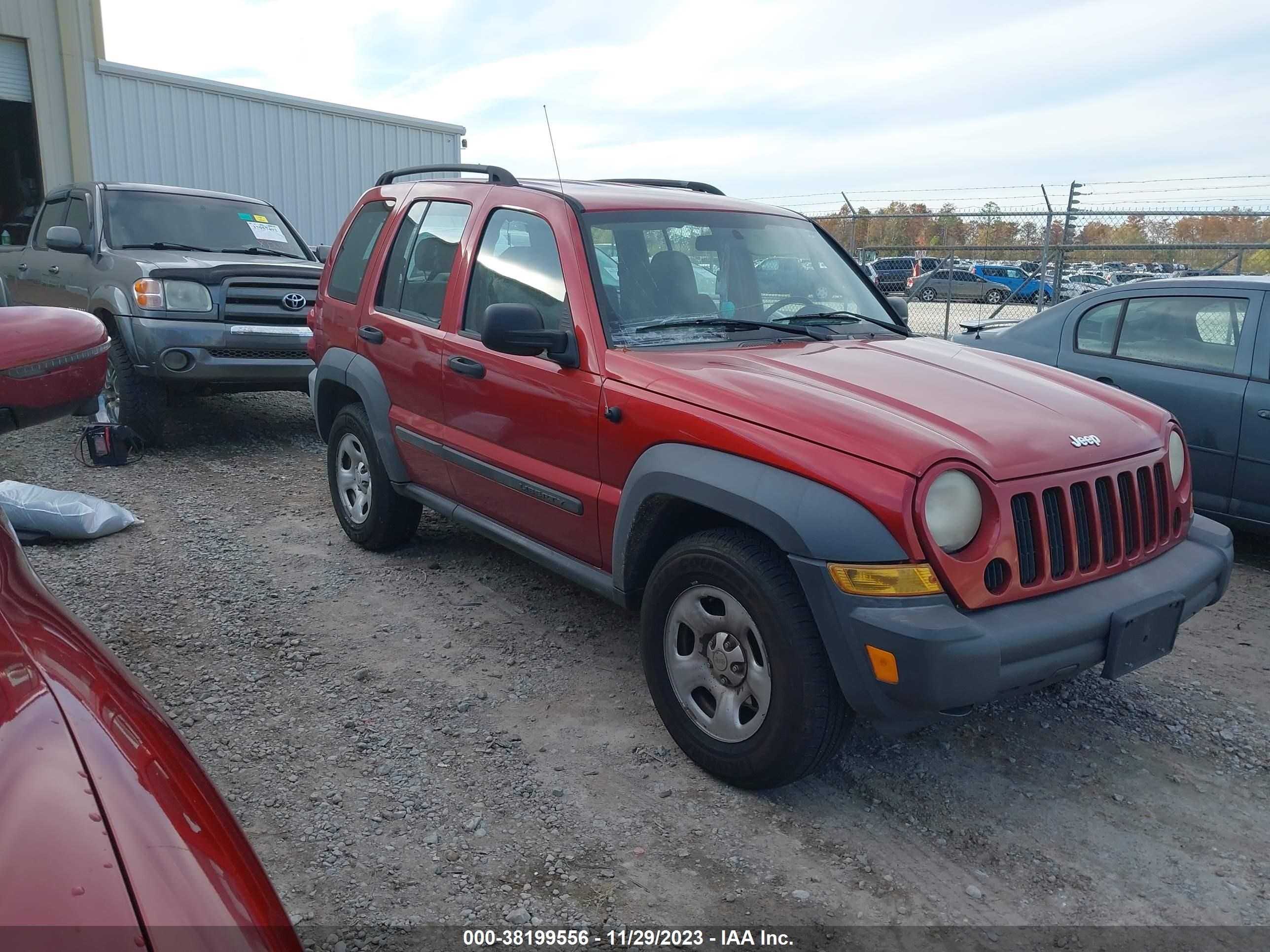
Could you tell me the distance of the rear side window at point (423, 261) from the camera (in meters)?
4.38

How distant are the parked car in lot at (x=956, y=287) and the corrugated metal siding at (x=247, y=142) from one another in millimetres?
8769

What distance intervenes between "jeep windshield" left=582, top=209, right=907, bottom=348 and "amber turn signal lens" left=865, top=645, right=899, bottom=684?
1483mm

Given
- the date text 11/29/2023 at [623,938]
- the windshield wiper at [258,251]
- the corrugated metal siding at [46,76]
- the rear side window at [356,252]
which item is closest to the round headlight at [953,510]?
the date text 11/29/2023 at [623,938]

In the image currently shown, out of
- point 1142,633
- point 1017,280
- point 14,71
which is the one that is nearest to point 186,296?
point 1142,633

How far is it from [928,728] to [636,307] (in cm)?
186

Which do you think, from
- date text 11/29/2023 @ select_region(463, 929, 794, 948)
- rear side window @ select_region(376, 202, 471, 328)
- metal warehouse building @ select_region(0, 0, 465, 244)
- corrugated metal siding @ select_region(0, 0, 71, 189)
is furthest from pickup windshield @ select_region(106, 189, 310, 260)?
date text 11/29/2023 @ select_region(463, 929, 794, 948)

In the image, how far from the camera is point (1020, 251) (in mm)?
12555

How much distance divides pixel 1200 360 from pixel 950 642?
390 cm

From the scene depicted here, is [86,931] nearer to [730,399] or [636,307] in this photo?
[730,399]

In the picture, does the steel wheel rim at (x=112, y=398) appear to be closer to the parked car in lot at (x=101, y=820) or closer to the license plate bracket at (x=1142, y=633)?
the parked car in lot at (x=101, y=820)

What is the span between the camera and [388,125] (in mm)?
16438

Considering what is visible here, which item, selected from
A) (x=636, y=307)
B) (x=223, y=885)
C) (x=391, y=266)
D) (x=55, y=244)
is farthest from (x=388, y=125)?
(x=223, y=885)

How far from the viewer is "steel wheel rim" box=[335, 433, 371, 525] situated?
16.6 feet

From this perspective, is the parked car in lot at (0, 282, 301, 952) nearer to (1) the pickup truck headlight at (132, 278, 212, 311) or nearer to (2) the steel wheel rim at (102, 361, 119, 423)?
(1) the pickup truck headlight at (132, 278, 212, 311)
